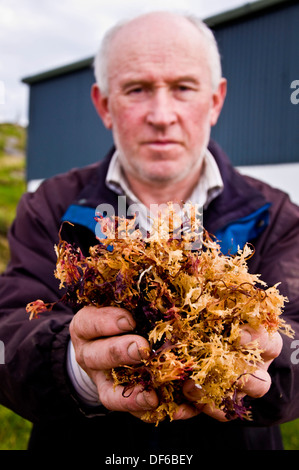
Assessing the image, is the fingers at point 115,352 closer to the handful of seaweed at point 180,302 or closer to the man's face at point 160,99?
the handful of seaweed at point 180,302

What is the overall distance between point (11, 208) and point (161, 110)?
1163cm

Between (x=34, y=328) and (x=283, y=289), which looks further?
(x=283, y=289)

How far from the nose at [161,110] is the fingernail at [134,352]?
1521 mm

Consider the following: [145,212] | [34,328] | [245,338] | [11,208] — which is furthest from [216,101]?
[11,208]

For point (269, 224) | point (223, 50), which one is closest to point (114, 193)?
point (269, 224)

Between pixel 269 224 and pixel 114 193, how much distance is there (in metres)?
0.98

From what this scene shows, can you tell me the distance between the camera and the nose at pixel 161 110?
97.1 inches

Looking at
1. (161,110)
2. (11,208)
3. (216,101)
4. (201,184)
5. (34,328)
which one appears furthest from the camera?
(11,208)

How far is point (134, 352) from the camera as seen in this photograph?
1.30 meters

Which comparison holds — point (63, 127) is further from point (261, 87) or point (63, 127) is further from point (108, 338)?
point (108, 338)

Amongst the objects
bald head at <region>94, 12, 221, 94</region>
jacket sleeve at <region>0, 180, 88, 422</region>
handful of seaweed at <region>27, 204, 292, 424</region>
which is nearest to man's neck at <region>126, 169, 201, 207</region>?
jacket sleeve at <region>0, 180, 88, 422</region>

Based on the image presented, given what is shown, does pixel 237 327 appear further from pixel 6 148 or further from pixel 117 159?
pixel 6 148

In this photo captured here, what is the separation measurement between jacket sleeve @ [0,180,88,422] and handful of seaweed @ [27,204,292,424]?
61 centimetres

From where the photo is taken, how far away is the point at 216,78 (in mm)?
2842
